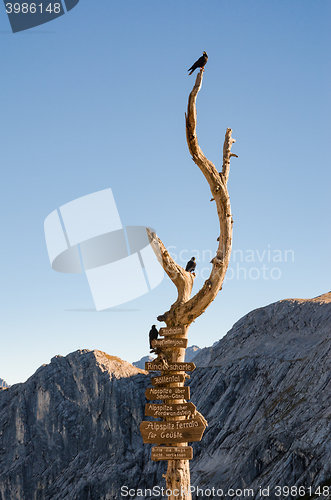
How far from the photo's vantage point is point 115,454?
8312 cm

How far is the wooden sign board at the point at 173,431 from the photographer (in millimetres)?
13492

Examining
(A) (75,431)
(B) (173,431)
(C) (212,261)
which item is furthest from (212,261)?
(A) (75,431)

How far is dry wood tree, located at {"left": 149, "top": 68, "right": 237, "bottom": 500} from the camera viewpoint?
14.9 metres

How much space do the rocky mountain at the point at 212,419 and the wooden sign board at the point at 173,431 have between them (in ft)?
125

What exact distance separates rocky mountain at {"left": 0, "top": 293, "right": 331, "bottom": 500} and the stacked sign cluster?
3807 centimetres

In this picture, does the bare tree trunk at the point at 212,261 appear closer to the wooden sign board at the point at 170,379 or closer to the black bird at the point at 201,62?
the black bird at the point at 201,62

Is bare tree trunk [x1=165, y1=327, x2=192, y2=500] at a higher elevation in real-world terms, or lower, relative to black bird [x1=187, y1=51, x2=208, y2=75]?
lower

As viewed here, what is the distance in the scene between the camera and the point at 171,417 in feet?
45.0

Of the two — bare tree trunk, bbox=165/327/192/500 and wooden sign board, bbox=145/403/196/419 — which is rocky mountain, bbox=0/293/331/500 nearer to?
bare tree trunk, bbox=165/327/192/500

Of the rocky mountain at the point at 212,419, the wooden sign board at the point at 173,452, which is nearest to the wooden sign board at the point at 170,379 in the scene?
the wooden sign board at the point at 173,452

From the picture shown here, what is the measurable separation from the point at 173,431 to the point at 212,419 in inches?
2541

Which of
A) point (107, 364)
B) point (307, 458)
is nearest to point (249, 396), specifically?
point (307, 458)

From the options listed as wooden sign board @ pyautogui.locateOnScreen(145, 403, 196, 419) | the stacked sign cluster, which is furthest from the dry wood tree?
wooden sign board @ pyautogui.locateOnScreen(145, 403, 196, 419)

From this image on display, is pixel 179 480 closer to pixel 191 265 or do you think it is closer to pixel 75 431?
pixel 191 265
